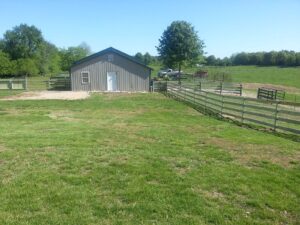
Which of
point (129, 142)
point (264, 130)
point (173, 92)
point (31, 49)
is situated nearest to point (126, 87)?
point (173, 92)

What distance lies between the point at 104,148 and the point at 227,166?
2.64 metres

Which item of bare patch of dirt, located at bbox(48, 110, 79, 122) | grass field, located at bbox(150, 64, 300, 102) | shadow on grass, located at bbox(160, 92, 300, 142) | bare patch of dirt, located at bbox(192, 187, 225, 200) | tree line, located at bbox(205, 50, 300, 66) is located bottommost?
grass field, located at bbox(150, 64, 300, 102)

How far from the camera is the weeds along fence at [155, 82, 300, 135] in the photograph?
10734 mm

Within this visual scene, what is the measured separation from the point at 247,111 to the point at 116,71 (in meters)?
19.2

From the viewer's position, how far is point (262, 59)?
108 m

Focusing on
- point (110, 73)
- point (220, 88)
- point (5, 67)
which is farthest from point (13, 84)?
point (5, 67)

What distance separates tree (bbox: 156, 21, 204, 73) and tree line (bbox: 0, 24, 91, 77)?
42.2 meters

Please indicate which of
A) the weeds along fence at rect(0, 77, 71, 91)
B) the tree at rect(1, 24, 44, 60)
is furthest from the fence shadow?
the tree at rect(1, 24, 44, 60)

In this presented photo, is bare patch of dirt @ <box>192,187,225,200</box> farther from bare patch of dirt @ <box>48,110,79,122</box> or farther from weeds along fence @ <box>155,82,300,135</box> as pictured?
bare patch of dirt @ <box>48,110,79,122</box>

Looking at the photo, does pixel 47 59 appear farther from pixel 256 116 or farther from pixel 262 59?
pixel 256 116

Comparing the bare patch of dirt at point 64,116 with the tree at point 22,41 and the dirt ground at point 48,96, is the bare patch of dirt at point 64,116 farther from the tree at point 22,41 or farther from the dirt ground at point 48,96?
the tree at point 22,41

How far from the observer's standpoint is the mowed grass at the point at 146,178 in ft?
13.6

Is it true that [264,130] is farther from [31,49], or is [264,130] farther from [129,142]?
[31,49]

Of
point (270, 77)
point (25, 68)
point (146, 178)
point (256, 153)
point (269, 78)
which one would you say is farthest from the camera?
point (25, 68)
